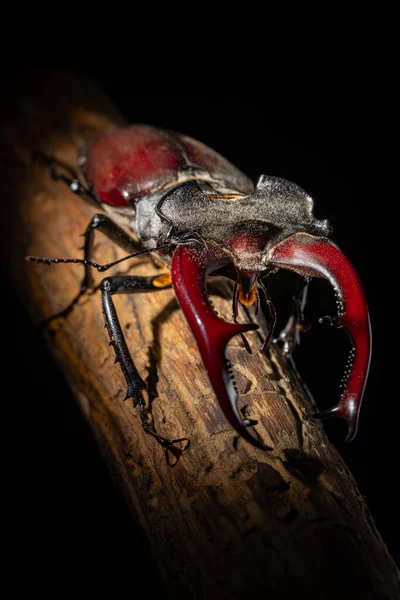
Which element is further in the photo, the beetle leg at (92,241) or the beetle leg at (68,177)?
the beetle leg at (68,177)

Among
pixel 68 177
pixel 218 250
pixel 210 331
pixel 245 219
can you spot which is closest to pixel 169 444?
pixel 210 331

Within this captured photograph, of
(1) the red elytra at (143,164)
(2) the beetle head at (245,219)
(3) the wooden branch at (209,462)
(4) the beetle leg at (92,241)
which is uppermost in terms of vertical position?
(1) the red elytra at (143,164)

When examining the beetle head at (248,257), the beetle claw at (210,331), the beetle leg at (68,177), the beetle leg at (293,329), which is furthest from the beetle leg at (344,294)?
the beetle leg at (68,177)

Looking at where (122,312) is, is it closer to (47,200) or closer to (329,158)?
(47,200)

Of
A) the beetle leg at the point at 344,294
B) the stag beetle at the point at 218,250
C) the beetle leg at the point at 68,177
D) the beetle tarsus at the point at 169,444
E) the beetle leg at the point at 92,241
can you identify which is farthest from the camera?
the beetle leg at the point at 68,177

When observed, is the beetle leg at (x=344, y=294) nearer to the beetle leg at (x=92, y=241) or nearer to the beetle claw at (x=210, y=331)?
the beetle claw at (x=210, y=331)

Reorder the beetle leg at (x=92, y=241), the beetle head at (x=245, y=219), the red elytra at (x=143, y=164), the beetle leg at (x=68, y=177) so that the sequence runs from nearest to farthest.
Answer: the beetle head at (x=245, y=219), the beetle leg at (x=92, y=241), the red elytra at (x=143, y=164), the beetle leg at (x=68, y=177)

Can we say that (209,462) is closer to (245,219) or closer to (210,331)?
(210,331)

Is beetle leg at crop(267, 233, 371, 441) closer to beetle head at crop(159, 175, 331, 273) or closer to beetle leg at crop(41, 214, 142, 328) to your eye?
beetle head at crop(159, 175, 331, 273)
